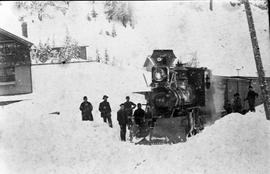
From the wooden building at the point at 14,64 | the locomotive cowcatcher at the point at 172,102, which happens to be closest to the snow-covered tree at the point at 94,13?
the locomotive cowcatcher at the point at 172,102

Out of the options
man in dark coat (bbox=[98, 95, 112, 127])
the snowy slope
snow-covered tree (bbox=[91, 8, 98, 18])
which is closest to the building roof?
the snowy slope

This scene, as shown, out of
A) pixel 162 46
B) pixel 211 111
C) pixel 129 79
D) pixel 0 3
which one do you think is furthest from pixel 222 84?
pixel 0 3

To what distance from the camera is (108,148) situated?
342 inches

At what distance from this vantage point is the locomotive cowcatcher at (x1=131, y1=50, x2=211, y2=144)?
9.48 meters

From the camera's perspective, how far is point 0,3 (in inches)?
337

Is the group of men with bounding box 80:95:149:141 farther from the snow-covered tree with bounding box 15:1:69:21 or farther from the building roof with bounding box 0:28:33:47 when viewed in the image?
the snow-covered tree with bounding box 15:1:69:21

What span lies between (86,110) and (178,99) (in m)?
2.55

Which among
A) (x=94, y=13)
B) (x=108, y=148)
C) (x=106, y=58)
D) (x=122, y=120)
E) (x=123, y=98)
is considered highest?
(x=94, y=13)

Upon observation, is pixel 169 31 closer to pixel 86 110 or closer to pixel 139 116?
pixel 139 116

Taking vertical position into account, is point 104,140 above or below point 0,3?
below

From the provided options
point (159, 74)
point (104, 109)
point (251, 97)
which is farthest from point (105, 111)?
point (251, 97)

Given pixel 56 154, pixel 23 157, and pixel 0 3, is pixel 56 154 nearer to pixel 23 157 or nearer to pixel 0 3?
pixel 23 157

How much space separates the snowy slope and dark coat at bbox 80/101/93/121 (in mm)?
1538

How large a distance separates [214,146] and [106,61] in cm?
493
